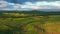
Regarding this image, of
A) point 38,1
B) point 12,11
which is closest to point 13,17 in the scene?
point 12,11

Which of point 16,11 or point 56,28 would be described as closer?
point 56,28

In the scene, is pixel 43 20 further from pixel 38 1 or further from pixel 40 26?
pixel 38 1

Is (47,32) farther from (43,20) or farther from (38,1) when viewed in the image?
(38,1)

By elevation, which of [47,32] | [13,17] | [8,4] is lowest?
[47,32]

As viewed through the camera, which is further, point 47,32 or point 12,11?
point 12,11

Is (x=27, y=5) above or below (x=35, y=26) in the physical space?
above

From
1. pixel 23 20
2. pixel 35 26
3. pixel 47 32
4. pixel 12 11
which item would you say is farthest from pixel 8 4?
pixel 47 32
